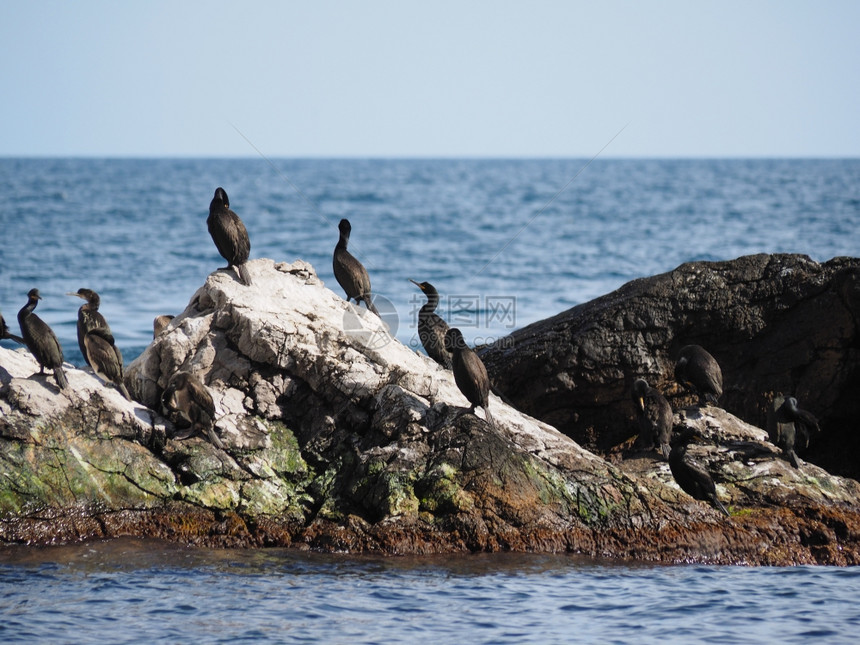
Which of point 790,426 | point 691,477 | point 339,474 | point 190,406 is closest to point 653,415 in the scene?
point 691,477

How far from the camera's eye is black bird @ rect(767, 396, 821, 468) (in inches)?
367

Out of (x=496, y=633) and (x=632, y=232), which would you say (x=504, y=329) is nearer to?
(x=496, y=633)

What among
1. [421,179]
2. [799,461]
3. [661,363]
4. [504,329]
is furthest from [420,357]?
[421,179]

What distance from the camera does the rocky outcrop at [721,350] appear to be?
1063 cm

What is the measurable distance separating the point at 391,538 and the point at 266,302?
2.71 m

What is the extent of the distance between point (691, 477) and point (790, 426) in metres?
1.36

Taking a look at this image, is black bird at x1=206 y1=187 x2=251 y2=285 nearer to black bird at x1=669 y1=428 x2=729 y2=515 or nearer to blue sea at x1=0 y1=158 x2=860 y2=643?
blue sea at x1=0 y1=158 x2=860 y2=643

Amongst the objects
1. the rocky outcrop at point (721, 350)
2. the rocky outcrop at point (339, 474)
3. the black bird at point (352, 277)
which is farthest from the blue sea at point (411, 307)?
the rocky outcrop at point (721, 350)

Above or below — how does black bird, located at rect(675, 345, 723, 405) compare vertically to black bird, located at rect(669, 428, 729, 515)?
above

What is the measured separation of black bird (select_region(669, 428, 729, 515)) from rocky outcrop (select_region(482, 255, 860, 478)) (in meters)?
1.63

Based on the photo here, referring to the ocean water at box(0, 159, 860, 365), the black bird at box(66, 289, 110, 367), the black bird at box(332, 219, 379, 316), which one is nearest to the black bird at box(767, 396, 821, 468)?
the black bird at box(332, 219, 379, 316)

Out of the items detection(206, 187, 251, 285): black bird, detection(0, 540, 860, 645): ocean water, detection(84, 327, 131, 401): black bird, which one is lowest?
detection(0, 540, 860, 645): ocean water

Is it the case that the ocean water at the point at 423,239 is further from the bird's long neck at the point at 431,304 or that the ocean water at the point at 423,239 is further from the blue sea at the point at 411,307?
the bird's long neck at the point at 431,304

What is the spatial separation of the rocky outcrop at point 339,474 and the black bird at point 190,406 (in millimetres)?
127
